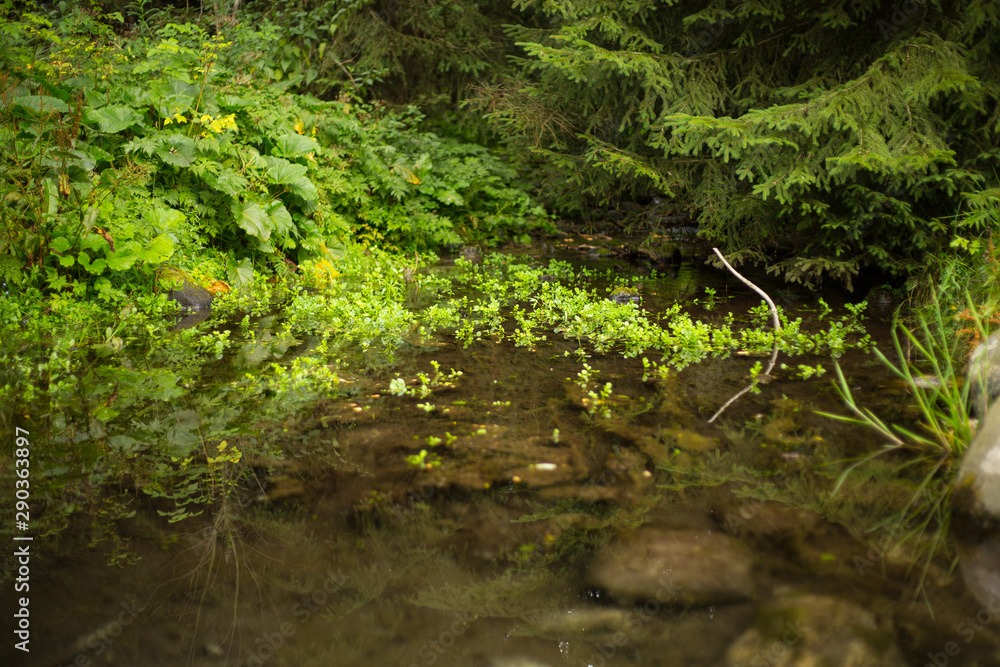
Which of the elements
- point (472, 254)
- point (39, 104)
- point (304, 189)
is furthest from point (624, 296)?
point (39, 104)

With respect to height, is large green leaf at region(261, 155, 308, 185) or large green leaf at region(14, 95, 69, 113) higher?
large green leaf at region(14, 95, 69, 113)

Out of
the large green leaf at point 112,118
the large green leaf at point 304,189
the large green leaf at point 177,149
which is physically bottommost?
the large green leaf at point 304,189

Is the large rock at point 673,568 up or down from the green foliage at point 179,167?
down

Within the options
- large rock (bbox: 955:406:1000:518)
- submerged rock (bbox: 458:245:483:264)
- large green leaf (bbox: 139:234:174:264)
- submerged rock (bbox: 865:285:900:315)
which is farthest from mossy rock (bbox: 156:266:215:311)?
submerged rock (bbox: 865:285:900:315)

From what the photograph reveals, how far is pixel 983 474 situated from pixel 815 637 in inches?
41.5

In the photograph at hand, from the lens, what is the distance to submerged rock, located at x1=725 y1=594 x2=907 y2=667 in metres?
2.05

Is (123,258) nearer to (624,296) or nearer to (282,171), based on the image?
(282,171)

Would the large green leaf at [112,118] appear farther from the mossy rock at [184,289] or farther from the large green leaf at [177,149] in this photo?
the mossy rock at [184,289]

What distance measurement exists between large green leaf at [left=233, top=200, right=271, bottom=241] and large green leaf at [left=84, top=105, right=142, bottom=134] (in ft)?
3.79

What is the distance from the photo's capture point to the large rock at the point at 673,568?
92.3 inches

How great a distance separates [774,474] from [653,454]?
580mm

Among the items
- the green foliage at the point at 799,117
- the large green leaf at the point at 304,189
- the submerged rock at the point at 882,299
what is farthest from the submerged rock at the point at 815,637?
the large green leaf at the point at 304,189

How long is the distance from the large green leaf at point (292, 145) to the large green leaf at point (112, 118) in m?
1.50

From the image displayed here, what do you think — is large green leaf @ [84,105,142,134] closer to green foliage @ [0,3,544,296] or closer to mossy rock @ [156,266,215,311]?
green foliage @ [0,3,544,296]
